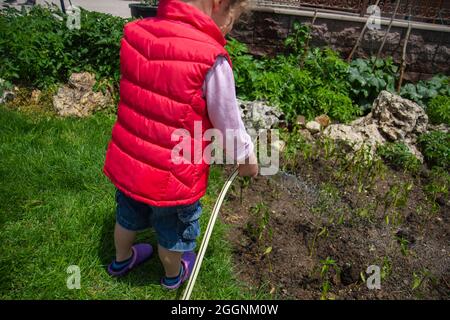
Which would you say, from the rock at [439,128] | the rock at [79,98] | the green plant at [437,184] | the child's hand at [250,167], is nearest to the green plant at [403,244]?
the green plant at [437,184]

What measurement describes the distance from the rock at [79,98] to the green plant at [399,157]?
289cm

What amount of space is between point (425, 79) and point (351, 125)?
2.06 meters

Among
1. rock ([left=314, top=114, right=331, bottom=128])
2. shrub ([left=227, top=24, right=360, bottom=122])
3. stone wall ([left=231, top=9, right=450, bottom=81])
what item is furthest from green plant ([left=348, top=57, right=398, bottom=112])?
rock ([left=314, top=114, right=331, bottom=128])

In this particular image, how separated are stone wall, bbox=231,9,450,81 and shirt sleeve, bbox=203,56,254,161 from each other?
3.84 m

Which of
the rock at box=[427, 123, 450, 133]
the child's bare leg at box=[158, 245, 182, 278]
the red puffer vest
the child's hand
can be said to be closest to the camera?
the red puffer vest

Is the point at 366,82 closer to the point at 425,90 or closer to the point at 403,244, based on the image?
the point at 425,90

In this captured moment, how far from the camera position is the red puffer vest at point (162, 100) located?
1421mm

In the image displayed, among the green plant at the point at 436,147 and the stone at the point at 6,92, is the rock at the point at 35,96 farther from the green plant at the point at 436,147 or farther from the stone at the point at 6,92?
the green plant at the point at 436,147

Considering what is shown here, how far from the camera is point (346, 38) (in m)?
5.12

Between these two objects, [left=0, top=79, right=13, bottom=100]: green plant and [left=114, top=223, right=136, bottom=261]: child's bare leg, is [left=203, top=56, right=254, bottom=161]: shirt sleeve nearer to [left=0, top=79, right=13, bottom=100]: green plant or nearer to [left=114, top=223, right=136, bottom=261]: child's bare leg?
[left=114, top=223, right=136, bottom=261]: child's bare leg

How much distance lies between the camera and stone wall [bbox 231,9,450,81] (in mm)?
5043

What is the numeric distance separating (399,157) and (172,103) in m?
2.91

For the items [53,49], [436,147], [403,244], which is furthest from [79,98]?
[436,147]
